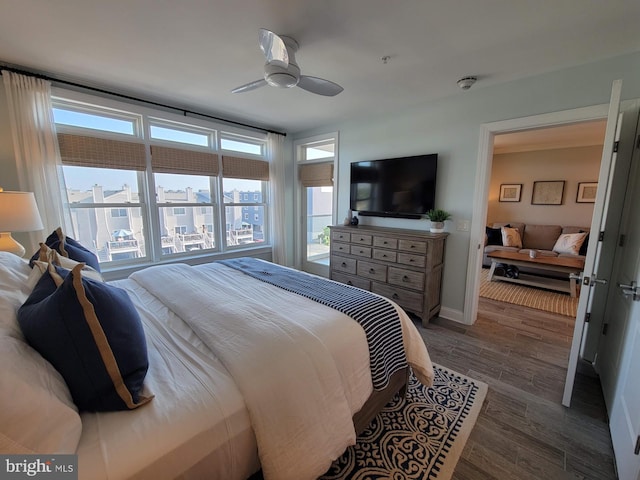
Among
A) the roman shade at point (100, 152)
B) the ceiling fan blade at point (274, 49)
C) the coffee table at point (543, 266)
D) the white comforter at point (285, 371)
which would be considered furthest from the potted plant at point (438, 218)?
the roman shade at point (100, 152)

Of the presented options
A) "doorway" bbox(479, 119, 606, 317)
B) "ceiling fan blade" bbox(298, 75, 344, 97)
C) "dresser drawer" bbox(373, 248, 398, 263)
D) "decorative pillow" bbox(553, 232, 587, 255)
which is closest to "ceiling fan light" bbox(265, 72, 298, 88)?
"ceiling fan blade" bbox(298, 75, 344, 97)

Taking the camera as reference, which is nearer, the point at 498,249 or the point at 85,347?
the point at 85,347

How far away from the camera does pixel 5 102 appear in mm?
2367

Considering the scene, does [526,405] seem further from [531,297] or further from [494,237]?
[494,237]

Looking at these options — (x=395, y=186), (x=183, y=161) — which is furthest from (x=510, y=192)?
(x=183, y=161)

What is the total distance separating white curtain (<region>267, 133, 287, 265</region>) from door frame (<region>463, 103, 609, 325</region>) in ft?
9.31

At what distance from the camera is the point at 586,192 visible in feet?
16.1

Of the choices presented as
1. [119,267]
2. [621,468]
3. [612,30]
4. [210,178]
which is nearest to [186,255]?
[119,267]

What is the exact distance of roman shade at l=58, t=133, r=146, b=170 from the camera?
8.71 ft

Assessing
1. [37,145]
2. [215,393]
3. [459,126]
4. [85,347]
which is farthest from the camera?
[459,126]

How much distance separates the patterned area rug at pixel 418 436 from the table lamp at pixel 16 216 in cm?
265

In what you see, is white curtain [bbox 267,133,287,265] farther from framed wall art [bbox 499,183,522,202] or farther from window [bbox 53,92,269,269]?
framed wall art [bbox 499,183,522,202]

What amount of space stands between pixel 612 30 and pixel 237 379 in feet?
10.1

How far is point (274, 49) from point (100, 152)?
2.35m
